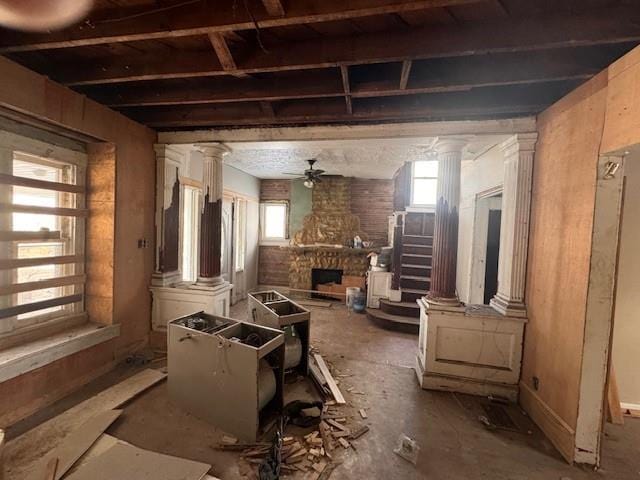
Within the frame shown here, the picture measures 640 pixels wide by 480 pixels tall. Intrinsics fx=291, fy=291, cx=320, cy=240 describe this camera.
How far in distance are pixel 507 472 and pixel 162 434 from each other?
240 cm

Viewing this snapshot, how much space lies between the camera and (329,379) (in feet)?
9.74

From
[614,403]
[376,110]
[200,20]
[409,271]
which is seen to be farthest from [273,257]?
[614,403]

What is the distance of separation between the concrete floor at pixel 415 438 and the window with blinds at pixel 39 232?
2.86 ft

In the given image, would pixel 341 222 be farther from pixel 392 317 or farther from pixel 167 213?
pixel 167 213

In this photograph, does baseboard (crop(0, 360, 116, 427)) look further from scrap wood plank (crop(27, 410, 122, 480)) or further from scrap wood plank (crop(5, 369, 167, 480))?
scrap wood plank (crop(27, 410, 122, 480))

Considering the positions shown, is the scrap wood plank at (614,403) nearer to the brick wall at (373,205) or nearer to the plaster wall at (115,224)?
the brick wall at (373,205)

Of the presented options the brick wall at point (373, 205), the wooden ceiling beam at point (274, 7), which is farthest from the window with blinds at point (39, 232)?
the brick wall at point (373, 205)

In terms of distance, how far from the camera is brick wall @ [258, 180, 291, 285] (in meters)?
7.01

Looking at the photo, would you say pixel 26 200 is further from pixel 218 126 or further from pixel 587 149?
pixel 587 149

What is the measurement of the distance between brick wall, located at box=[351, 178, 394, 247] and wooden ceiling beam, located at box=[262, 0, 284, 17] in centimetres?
514

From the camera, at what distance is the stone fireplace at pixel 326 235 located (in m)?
6.63

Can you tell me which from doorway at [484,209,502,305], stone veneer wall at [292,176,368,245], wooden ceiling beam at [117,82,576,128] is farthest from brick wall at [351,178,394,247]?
wooden ceiling beam at [117,82,576,128]

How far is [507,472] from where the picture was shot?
1910 mm

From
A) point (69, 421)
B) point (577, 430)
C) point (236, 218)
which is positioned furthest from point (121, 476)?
point (236, 218)
